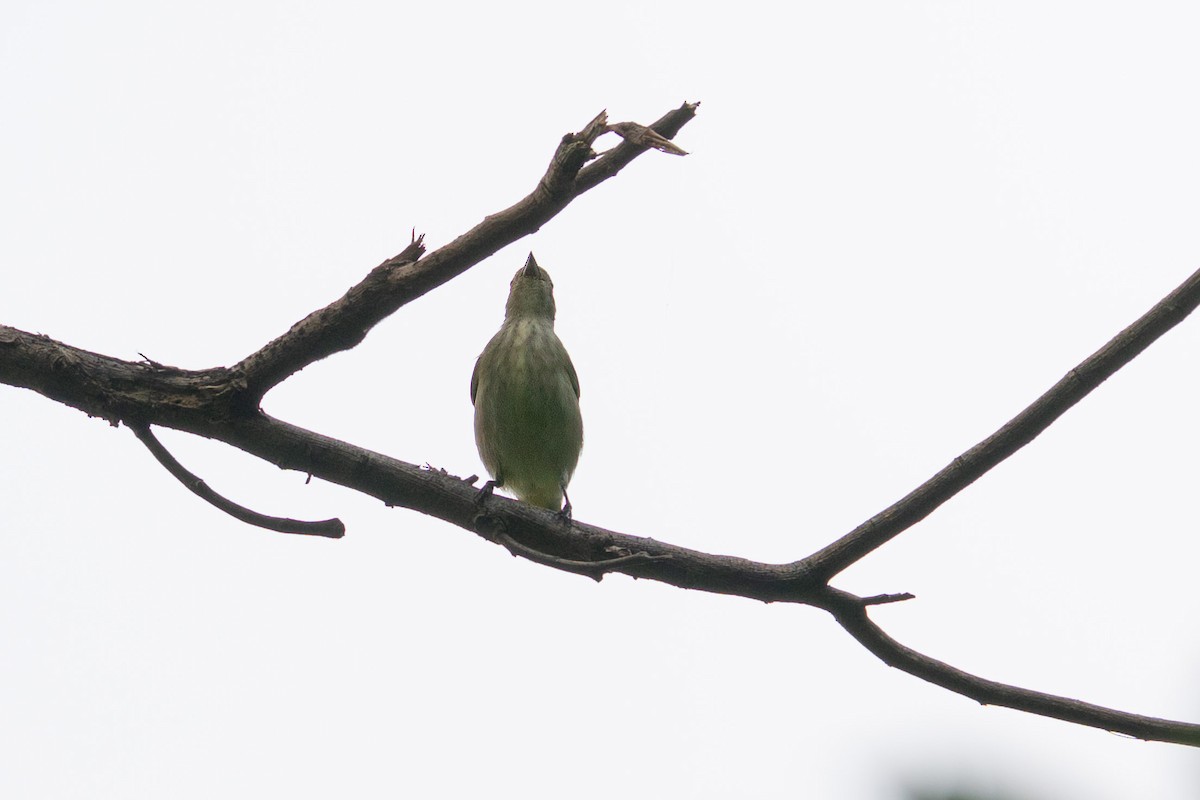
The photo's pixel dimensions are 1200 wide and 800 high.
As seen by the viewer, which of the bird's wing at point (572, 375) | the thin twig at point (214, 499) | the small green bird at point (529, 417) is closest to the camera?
the thin twig at point (214, 499)

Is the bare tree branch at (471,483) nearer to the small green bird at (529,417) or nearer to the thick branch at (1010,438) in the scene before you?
the thick branch at (1010,438)

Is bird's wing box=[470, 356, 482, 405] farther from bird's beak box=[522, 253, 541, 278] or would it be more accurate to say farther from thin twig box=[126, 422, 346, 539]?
thin twig box=[126, 422, 346, 539]

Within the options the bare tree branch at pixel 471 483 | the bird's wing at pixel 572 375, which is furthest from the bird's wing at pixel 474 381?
the bare tree branch at pixel 471 483

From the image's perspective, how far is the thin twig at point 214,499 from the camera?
11.5 feet

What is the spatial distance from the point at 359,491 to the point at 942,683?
198cm

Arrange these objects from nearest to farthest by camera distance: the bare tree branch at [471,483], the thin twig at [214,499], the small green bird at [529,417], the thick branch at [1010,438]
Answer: the thick branch at [1010,438] < the bare tree branch at [471,483] < the thin twig at [214,499] < the small green bird at [529,417]

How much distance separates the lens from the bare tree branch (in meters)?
3.03

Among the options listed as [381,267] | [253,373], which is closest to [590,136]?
[381,267]

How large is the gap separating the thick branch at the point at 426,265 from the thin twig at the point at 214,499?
0.30 m

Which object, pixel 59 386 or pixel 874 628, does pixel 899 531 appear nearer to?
pixel 874 628

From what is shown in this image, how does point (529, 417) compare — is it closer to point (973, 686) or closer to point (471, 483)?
point (471, 483)

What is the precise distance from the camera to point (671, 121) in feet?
9.98

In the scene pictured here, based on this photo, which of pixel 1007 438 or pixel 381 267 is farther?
pixel 381 267

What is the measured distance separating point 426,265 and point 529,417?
3.02 meters
